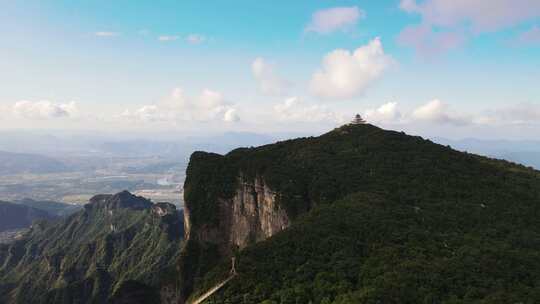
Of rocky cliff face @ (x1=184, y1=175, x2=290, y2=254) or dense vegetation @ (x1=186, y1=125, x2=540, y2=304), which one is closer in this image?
dense vegetation @ (x1=186, y1=125, x2=540, y2=304)

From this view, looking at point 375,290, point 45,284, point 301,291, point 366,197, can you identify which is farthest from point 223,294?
point 45,284

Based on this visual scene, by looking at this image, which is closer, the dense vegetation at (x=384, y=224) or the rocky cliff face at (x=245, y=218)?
the dense vegetation at (x=384, y=224)

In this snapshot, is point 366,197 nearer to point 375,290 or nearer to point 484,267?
point 484,267

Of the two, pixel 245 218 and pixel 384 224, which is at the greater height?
pixel 384 224

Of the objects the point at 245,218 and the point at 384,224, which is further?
the point at 245,218
